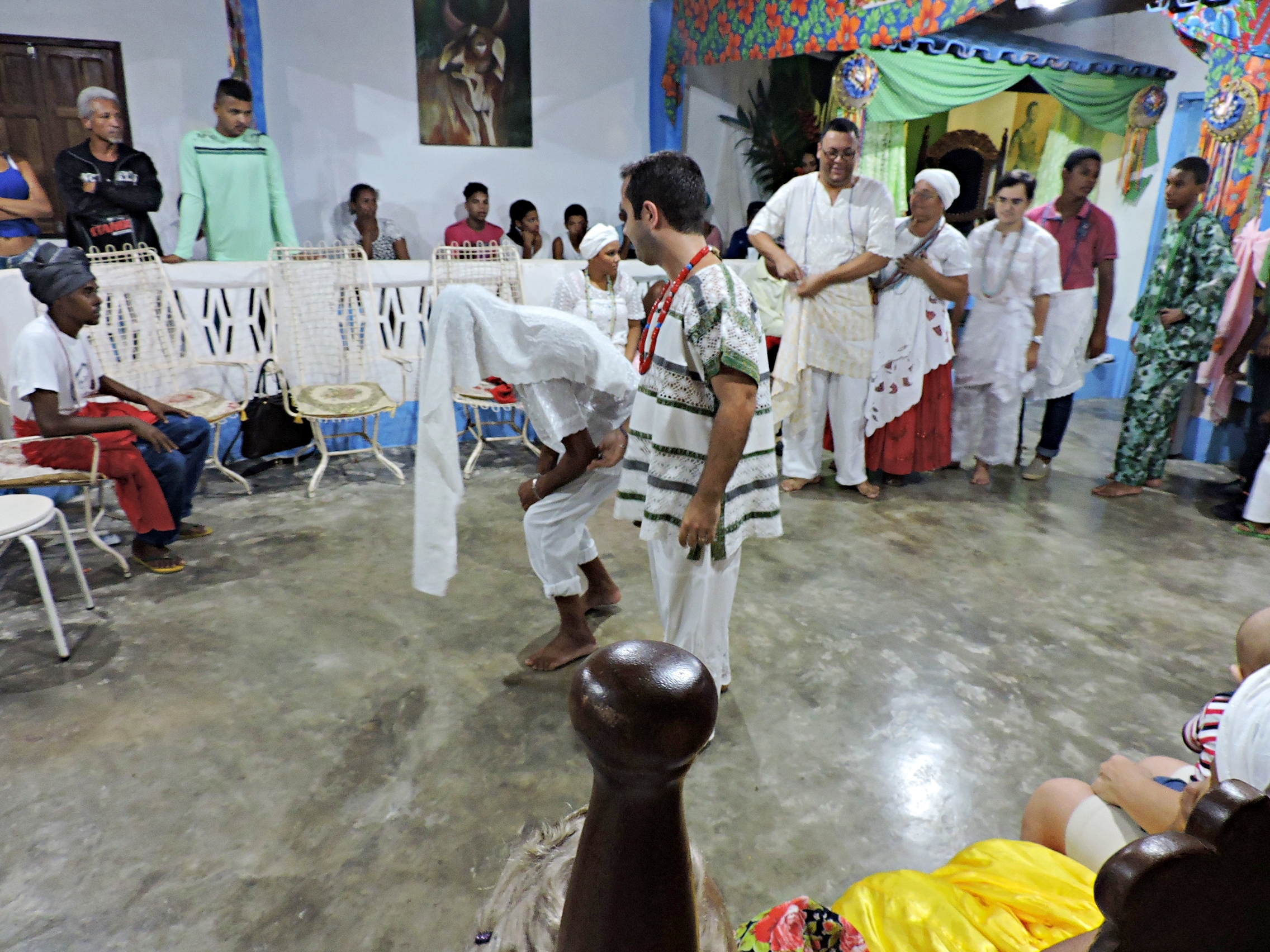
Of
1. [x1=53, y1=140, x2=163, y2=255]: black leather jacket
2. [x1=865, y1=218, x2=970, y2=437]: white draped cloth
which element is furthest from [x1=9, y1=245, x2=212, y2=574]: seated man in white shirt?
[x1=865, y1=218, x2=970, y2=437]: white draped cloth

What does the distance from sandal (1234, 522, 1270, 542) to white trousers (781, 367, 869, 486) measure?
1.85 meters

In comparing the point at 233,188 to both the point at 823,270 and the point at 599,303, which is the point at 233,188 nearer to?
the point at 599,303

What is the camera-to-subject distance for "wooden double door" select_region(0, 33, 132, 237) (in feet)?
19.9

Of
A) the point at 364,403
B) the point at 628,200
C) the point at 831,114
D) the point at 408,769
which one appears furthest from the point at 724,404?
the point at 831,114

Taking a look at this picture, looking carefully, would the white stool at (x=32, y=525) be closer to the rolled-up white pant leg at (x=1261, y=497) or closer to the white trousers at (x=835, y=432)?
the white trousers at (x=835, y=432)

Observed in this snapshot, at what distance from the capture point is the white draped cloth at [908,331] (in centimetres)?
439

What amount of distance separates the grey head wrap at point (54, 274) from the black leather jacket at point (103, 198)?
1577mm

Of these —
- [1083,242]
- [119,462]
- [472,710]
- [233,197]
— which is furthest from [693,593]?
[233,197]

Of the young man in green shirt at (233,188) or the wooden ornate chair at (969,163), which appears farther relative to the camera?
the wooden ornate chair at (969,163)

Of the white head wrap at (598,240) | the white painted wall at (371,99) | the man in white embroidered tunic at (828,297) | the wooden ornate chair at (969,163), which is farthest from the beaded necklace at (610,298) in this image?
the wooden ornate chair at (969,163)

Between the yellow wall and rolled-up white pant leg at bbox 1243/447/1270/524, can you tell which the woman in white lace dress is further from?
the yellow wall

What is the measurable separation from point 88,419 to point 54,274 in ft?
1.82

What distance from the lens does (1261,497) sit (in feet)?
13.7

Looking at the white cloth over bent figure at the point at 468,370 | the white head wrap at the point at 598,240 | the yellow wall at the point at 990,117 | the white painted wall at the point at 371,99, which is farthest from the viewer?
the yellow wall at the point at 990,117
